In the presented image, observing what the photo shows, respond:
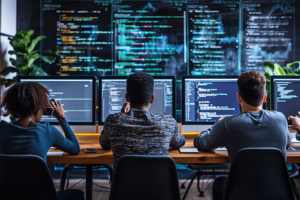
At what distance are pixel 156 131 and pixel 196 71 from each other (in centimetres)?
227

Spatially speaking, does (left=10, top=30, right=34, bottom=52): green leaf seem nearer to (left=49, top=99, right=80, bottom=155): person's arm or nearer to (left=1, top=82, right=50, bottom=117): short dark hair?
(left=49, top=99, right=80, bottom=155): person's arm

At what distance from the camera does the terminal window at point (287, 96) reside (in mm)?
1737

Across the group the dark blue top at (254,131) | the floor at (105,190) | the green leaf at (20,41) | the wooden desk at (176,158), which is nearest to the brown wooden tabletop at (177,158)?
the wooden desk at (176,158)

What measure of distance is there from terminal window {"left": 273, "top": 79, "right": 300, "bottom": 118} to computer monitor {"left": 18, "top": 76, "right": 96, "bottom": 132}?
1389 millimetres

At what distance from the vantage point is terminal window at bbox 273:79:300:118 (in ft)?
5.70

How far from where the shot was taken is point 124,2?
318cm

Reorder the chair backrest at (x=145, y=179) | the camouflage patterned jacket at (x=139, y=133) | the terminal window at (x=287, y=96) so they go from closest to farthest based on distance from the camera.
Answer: the chair backrest at (x=145, y=179)
the camouflage patterned jacket at (x=139, y=133)
the terminal window at (x=287, y=96)

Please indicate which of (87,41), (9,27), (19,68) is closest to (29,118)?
(19,68)

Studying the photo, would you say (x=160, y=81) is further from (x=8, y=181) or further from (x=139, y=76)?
(x=8, y=181)

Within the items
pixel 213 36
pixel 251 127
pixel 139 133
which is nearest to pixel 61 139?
pixel 139 133

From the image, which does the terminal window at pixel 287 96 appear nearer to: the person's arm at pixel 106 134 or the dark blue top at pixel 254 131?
the dark blue top at pixel 254 131

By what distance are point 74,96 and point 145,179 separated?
1023 millimetres

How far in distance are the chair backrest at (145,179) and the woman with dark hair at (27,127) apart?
43cm

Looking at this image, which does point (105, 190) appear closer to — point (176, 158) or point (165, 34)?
point (176, 158)
